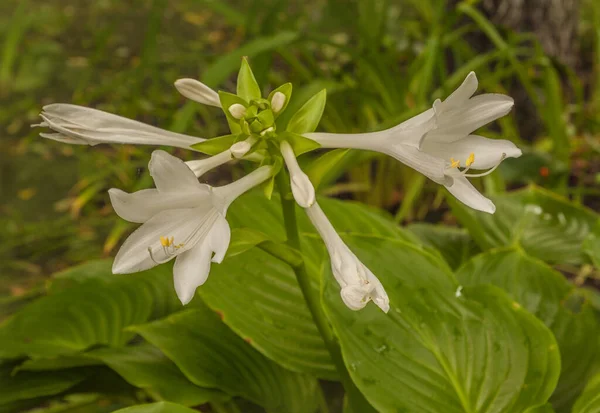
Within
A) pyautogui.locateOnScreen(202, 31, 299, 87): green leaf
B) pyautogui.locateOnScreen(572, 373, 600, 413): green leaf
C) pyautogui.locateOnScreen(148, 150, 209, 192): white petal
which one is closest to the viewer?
pyautogui.locateOnScreen(148, 150, 209, 192): white petal

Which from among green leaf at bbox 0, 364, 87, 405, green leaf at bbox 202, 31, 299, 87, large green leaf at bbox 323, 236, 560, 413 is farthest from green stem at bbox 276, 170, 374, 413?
green leaf at bbox 202, 31, 299, 87

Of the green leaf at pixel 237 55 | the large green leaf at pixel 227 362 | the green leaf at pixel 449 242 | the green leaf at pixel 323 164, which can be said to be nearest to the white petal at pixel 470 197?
the green leaf at pixel 323 164

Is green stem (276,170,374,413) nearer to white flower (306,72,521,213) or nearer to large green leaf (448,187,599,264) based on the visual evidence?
white flower (306,72,521,213)

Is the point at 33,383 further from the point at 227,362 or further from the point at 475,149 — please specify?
the point at 475,149

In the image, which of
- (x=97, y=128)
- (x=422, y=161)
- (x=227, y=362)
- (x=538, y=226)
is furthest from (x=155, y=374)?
(x=538, y=226)

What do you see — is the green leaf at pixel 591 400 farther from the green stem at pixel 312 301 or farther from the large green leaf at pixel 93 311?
the large green leaf at pixel 93 311

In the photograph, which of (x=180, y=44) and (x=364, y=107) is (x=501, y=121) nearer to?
(x=364, y=107)
